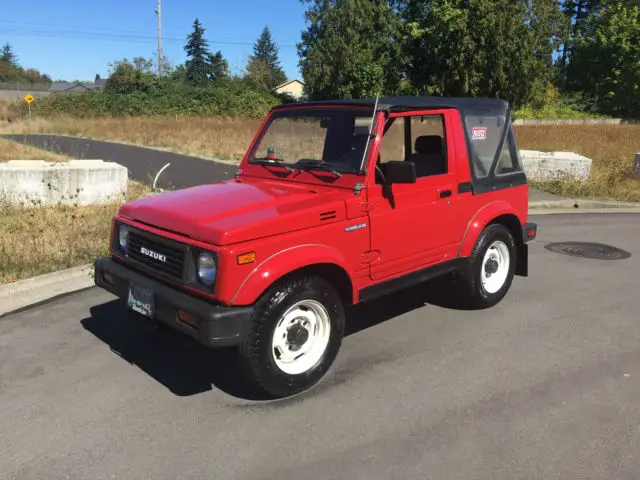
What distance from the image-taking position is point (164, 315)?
3475 mm

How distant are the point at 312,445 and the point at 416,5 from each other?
35.9 metres

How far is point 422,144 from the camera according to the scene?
475cm

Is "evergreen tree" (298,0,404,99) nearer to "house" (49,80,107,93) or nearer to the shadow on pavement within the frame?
the shadow on pavement

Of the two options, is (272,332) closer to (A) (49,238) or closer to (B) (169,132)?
(A) (49,238)

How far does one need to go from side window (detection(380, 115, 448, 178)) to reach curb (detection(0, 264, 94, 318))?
367cm

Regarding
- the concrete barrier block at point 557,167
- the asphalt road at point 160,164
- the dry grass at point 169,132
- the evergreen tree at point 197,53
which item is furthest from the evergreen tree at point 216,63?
the concrete barrier block at point 557,167

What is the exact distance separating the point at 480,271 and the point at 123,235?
320cm

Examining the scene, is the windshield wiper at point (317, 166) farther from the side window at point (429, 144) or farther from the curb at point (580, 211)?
the curb at point (580, 211)

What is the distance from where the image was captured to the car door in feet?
13.5

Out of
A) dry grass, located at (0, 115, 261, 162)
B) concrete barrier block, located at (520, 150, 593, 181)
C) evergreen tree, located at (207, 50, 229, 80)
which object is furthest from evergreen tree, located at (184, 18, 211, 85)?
concrete barrier block, located at (520, 150, 593, 181)

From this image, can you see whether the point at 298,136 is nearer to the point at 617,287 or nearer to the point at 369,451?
the point at 369,451

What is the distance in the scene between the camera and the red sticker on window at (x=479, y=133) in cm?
489

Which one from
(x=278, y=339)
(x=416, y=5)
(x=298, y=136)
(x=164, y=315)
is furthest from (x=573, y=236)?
(x=416, y=5)

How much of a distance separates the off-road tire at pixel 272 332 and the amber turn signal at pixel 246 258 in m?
0.26
